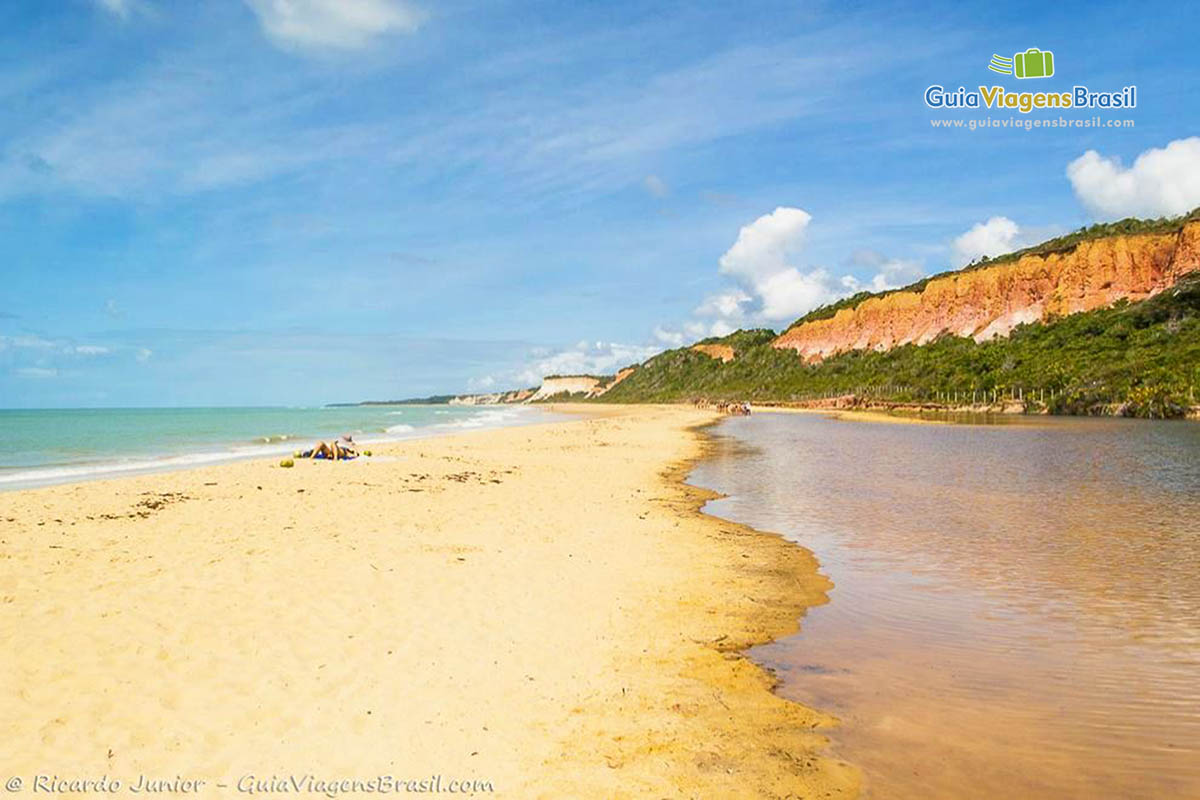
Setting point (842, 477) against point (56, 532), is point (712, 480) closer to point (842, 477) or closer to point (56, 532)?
point (842, 477)

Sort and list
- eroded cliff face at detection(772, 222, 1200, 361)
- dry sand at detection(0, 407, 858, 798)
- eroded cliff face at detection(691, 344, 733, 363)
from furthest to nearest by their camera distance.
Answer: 1. eroded cliff face at detection(691, 344, 733, 363)
2. eroded cliff face at detection(772, 222, 1200, 361)
3. dry sand at detection(0, 407, 858, 798)

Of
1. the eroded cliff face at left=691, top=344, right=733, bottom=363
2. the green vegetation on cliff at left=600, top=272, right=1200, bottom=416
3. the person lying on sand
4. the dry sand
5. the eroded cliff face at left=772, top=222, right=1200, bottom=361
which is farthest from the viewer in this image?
the eroded cliff face at left=691, top=344, right=733, bottom=363

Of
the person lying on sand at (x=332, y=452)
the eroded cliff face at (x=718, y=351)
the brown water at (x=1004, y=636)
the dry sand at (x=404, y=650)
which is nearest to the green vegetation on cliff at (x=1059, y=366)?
the eroded cliff face at (x=718, y=351)

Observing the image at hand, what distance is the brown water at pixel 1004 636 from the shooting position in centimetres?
479

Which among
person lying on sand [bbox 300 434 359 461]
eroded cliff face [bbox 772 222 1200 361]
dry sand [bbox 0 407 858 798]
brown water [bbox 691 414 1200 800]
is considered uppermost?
eroded cliff face [bbox 772 222 1200 361]

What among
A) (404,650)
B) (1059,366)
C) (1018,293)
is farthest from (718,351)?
(404,650)

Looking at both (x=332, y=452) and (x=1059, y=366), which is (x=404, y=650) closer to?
(x=332, y=452)

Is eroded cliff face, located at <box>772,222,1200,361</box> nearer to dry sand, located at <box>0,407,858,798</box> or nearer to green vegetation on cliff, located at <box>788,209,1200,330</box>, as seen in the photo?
green vegetation on cliff, located at <box>788,209,1200,330</box>

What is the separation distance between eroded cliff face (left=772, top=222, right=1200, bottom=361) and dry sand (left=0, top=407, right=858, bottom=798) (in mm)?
90211

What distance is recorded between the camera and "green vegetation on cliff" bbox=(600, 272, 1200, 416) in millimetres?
54188

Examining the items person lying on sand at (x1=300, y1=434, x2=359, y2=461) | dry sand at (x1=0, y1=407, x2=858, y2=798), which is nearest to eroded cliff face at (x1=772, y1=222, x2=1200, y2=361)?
person lying on sand at (x1=300, y1=434, x2=359, y2=461)

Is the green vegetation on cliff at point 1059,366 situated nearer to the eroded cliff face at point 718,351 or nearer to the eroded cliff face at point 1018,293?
the eroded cliff face at point 1018,293

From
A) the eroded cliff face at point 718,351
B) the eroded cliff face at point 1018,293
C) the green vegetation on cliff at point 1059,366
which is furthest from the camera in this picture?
the eroded cliff face at point 718,351

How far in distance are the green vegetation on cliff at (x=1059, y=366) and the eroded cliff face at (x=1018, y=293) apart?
357 cm
